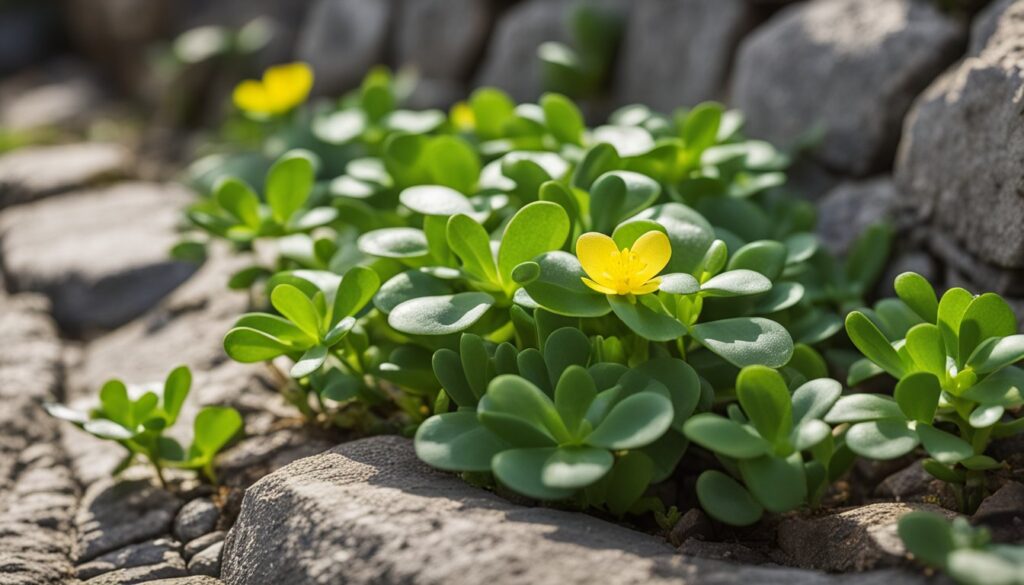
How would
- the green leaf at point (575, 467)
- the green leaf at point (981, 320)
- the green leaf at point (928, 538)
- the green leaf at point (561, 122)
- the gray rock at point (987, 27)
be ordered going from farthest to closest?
the green leaf at point (561, 122), the gray rock at point (987, 27), the green leaf at point (981, 320), the green leaf at point (575, 467), the green leaf at point (928, 538)

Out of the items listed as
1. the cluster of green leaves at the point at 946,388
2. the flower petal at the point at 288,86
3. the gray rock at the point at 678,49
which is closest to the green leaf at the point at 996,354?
the cluster of green leaves at the point at 946,388

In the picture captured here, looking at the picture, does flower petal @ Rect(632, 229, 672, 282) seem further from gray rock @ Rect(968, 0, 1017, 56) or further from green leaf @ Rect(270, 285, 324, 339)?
gray rock @ Rect(968, 0, 1017, 56)

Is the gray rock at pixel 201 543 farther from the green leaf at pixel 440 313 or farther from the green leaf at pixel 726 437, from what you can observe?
the green leaf at pixel 726 437

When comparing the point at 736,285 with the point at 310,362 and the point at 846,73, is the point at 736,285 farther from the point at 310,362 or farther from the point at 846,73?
the point at 846,73

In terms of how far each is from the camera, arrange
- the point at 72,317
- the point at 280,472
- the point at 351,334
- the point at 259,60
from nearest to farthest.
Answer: the point at 280,472
the point at 351,334
the point at 72,317
the point at 259,60

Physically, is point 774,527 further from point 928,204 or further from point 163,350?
point 163,350

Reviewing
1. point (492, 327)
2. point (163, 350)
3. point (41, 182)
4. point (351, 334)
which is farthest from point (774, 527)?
point (41, 182)
